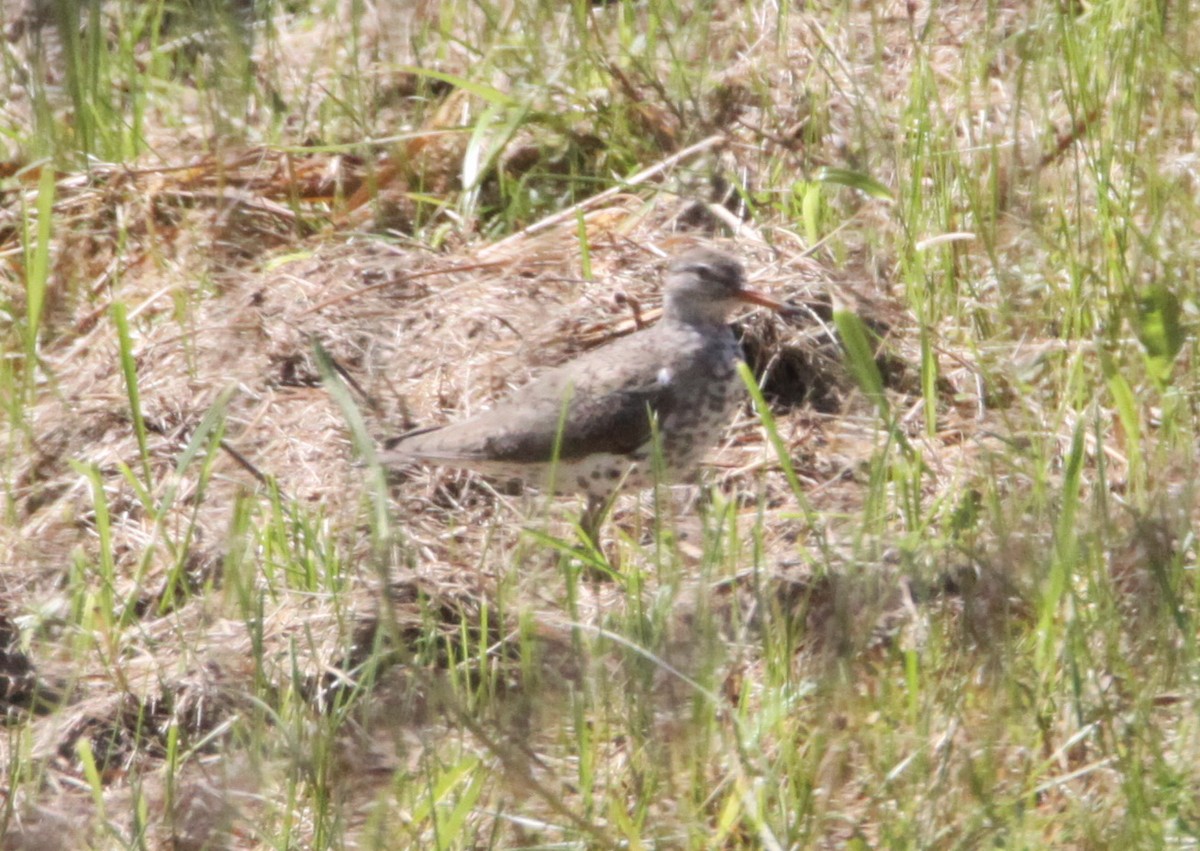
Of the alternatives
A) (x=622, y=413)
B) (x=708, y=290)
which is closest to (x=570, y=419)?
(x=622, y=413)

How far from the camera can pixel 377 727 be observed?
Answer: 108 inches

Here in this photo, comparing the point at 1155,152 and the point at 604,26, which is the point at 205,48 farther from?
the point at 604,26

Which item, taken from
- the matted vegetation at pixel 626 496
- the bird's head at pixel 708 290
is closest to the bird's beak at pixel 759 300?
the bird's head at pixel 708 290

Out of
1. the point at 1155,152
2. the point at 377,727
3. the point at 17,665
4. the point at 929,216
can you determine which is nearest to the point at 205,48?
the point at 377,727

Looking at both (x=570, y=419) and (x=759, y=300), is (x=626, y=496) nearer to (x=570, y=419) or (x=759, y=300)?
(x=570, y=419)

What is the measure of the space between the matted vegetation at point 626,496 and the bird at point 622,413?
5.6 inches

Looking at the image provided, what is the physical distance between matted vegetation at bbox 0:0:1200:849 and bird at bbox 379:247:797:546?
0.47ft

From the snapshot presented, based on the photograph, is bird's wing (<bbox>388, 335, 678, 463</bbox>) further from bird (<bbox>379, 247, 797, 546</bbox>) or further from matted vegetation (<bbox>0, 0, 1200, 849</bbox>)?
matted vegetation (<bbox>0, 0, 1200, 849</bbox>)

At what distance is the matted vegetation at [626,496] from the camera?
2701mm

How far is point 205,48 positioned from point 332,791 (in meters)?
1.30

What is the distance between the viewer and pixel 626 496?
459 centimetres

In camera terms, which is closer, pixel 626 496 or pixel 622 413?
pixel 622 413

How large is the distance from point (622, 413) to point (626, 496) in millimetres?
302

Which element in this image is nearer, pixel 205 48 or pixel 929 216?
pixel 205 48
